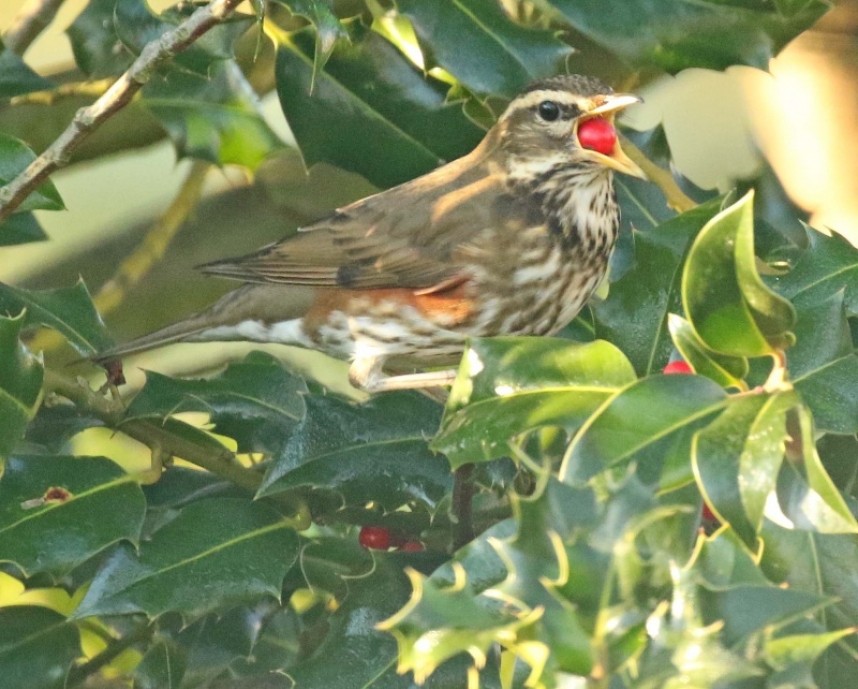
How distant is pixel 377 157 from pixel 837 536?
117 cm

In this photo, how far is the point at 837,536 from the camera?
1.62m

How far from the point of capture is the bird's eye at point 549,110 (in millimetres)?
2830

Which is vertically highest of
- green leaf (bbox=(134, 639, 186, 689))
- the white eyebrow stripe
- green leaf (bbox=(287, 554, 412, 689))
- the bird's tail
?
the white eyebrow stripe

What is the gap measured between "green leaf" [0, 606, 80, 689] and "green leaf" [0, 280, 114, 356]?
1.50ft

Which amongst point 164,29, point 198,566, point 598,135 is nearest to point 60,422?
point 198,566

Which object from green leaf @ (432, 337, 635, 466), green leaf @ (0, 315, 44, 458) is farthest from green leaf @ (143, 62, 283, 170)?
green leaf @ (432, 337, 635, 466)

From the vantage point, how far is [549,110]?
2867 mm

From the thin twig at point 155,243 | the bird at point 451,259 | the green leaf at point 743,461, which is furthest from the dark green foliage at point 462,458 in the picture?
the thin twig at point 155,243

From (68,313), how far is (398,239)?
0.79m

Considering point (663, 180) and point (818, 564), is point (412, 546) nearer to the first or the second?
point (818, 564)

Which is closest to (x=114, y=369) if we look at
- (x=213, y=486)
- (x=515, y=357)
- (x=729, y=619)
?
(x=213, y=486)

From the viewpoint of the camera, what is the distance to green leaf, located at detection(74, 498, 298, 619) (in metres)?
1.93

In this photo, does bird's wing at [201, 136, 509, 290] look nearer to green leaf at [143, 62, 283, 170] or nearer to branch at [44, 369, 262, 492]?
green leaf at [143, 62, 283, 170]

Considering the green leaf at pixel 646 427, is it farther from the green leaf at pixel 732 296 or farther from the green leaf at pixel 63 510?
the green leaf at pixel 63 510
